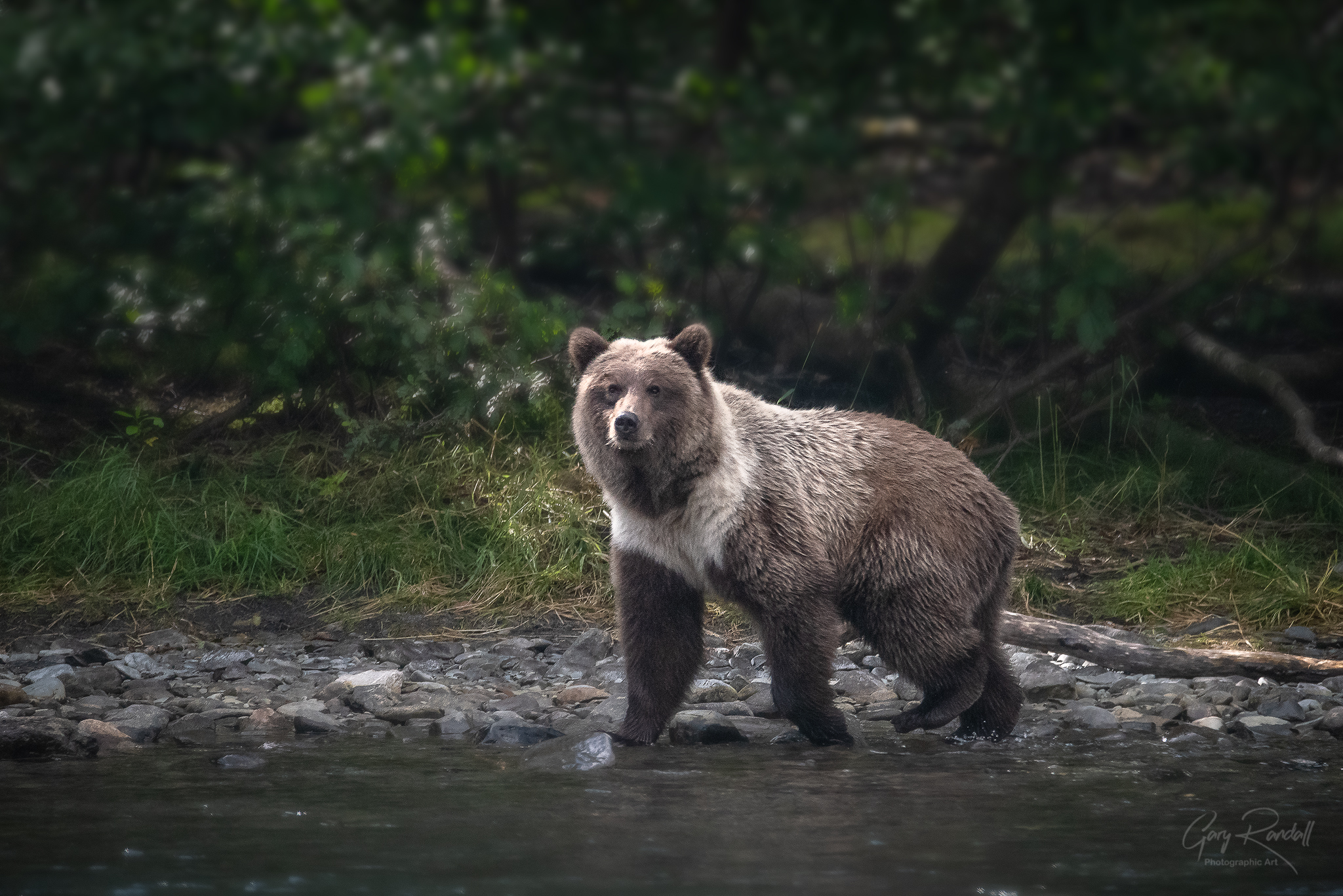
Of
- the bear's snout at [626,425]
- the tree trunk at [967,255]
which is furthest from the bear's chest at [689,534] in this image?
the tree trunk at [967,255]

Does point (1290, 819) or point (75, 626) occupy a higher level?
point (1290, 819)

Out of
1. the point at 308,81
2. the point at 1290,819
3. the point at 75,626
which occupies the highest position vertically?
the point at 308,81

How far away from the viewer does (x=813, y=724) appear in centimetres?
508

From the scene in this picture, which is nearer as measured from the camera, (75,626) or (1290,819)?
(1290,819)

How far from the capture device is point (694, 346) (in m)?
Result: 5.27

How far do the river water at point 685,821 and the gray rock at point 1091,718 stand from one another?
0.24 meters

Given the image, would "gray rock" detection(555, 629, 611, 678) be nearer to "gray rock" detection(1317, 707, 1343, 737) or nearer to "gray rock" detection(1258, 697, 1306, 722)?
"gray rock" detection(1258, 697, 1306, 722)

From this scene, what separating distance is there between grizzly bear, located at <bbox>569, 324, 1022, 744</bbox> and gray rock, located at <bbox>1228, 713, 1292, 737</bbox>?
0.82m

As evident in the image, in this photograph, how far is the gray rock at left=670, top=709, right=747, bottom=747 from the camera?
530 cm

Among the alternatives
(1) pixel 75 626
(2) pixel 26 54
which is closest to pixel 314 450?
(1) pixel 75 626

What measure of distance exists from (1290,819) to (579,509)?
419cm

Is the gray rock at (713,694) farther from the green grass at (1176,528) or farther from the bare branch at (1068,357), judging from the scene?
the bare branch at (1068,357)

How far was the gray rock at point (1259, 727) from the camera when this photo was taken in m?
5.15

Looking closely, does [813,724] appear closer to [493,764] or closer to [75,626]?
[493,764]
